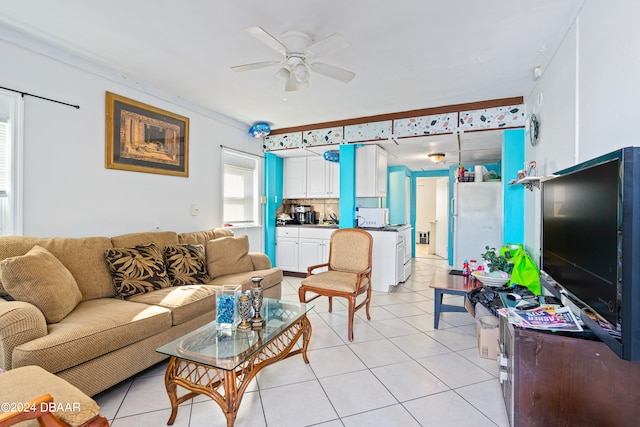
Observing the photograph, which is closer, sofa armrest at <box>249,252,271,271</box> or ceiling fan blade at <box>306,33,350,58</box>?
ceiling fan blade at <box>306,33,350,58</box>

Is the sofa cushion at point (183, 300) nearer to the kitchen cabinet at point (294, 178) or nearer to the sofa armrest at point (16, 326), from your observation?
the sofa armrest at point (16, 326)

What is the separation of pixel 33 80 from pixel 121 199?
45.4 inches

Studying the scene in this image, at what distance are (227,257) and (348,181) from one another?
216 cm

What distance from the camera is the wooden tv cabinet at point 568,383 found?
126cm

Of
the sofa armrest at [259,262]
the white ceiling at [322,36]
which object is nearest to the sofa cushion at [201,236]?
the sofa armrest at [259,262]

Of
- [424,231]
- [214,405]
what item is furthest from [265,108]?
[424,231]

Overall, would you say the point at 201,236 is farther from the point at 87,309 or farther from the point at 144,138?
the point at 87,309

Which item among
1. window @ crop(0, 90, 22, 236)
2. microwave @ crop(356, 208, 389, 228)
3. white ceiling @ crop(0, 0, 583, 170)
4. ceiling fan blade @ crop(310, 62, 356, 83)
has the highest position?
white ceiling @ crop(0, 0, 583, 170)

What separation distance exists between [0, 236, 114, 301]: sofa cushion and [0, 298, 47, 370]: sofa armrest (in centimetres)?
66

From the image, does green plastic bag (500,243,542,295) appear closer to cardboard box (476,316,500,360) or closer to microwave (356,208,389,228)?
cardboard box (476,316,500,360)

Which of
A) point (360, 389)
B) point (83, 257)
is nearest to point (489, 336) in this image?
point (360, 389)

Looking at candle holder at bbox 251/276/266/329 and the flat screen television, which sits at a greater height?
the flat screen television

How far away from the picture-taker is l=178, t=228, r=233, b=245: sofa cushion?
11.1ft

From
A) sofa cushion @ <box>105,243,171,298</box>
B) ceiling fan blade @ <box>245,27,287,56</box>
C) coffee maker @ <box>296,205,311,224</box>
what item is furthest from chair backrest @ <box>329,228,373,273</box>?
coffee maker @ <box>296,205,311,224</box>
